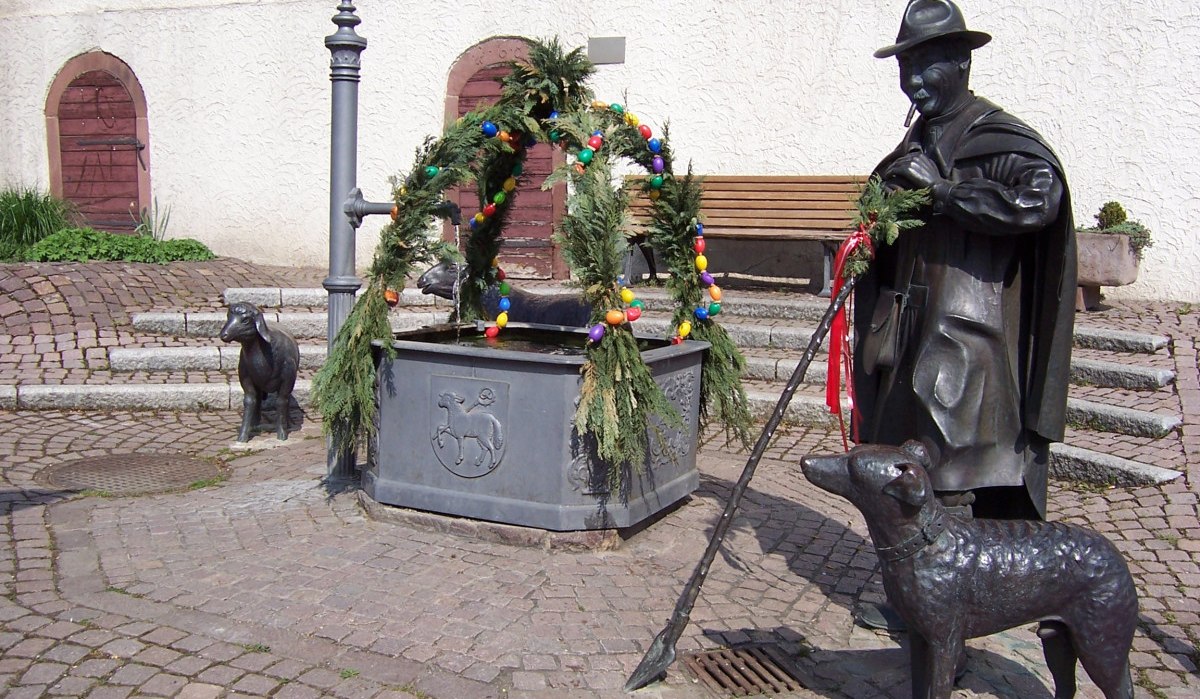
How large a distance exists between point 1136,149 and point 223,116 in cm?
903

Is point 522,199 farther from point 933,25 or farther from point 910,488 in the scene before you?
point 910,488

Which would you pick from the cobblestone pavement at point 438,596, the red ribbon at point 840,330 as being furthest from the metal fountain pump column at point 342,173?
the red ribbon at point 840,330

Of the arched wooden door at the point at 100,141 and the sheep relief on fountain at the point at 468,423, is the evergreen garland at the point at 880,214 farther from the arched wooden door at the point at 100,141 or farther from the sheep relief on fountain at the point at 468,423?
the arched wooden door at the point at 100,141

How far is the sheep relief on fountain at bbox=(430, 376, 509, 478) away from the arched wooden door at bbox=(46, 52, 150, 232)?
876 cm

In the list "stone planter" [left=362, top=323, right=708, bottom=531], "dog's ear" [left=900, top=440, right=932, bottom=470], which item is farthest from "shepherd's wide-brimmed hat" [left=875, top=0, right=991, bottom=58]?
"stone planter" [left=362, top=323, right=708, bottom=531]

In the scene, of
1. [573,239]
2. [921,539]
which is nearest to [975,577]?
[921,539]

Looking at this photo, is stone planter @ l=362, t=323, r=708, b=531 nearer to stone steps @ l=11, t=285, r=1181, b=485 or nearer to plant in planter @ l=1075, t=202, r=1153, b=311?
stone steps @ l=11, t=285, r=1181, b=485

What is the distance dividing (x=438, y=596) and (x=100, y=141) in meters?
9.97

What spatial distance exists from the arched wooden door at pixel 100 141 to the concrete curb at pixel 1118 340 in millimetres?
9818

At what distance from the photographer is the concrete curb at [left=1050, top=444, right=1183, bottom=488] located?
17.8 ft

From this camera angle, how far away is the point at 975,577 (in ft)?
9.57

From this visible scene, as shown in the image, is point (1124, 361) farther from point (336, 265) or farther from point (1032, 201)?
point (336, 265)

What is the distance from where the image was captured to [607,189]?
4312 mm

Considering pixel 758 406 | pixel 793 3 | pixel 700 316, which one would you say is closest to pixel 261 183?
pixel 793 3
